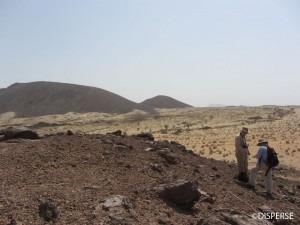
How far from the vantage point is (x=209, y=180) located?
10.8 meters

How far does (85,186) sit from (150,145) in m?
5.27

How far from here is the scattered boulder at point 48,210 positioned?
673 centimetres

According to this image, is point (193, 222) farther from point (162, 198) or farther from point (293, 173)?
point (293, 173)

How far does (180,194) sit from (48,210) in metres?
2.81

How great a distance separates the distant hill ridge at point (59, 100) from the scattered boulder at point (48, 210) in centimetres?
8802

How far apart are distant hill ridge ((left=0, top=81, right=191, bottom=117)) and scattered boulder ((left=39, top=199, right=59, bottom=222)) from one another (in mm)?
88019

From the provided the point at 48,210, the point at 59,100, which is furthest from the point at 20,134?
the point at 59,100

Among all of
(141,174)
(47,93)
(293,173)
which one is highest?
(47,93)

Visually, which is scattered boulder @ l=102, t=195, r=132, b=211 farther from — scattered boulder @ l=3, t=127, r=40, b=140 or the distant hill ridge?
the distant hill ridge

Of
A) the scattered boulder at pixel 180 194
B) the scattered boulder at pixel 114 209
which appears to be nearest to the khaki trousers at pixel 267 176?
the scattered boulder at pixel 180 194

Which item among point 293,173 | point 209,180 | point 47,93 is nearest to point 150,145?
point 209,180

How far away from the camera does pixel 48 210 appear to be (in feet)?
22.4

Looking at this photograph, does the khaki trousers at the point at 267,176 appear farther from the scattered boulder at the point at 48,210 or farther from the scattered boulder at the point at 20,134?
the scattered boulder at the point at 20,134

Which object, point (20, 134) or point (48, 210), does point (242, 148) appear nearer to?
point (48, 210)
